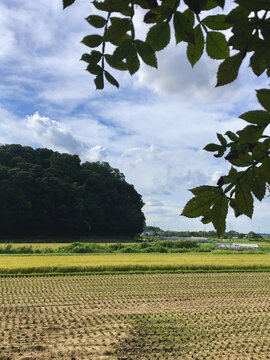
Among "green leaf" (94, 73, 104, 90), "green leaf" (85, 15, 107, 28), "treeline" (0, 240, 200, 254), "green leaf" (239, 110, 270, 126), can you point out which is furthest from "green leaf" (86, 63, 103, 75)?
"treeline" (0, 240, 200, 254)

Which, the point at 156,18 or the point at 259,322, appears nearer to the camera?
the point at 156,18

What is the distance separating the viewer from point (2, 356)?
6855 mm

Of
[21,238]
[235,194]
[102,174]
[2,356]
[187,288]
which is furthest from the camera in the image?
[102,174]

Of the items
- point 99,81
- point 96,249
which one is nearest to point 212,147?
point 99,81

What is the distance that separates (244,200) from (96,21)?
65 centimetres

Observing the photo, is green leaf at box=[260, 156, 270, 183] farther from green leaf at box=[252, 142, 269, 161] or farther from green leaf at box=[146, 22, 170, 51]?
green leaf at box=[146, 22, 170, 51]

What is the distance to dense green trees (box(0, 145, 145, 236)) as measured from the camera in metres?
42.2

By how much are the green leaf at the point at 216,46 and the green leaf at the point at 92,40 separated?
348 mm

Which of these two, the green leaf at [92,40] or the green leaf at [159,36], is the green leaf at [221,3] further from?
the green leaf at [92,40]

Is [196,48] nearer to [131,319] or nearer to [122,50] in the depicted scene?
[122,50]

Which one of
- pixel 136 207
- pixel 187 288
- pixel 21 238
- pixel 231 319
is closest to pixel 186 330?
pixel 231 319

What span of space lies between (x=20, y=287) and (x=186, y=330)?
891 centimetres

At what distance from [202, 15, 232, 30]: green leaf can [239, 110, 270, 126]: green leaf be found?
213 mm

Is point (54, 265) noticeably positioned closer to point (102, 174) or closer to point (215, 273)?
point (215, 273)
